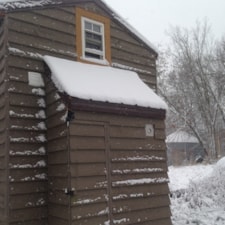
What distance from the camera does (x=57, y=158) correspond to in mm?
7270

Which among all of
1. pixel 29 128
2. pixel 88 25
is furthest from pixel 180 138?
pixel 29 128

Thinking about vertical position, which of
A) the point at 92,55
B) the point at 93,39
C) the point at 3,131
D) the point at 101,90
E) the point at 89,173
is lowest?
the point at 89,173

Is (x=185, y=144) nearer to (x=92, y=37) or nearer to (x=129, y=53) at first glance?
(x=129, y=53)

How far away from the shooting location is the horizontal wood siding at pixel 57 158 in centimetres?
696

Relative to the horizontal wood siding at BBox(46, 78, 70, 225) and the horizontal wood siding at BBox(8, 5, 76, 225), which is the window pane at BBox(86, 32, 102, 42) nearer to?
the horizontal wood siding at BBox(8, 5, 76, 225)

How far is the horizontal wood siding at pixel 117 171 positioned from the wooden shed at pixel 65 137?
0.06ft

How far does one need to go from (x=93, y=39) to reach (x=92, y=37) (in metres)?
0.06

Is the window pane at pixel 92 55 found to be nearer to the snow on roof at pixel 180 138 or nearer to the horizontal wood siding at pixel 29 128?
the horizontal wood siding at pixel 29 128

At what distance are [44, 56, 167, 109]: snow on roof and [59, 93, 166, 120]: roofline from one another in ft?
0.25

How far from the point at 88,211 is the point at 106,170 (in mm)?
886

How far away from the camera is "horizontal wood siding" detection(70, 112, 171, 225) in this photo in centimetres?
694

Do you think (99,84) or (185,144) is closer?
(99,84)

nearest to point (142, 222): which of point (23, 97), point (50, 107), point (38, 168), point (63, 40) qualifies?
point (38, 168)

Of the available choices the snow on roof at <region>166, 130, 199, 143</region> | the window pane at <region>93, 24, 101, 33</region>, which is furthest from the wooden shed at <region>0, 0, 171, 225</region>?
the snow on roof at <region>166, 130, 199, 143</region>
